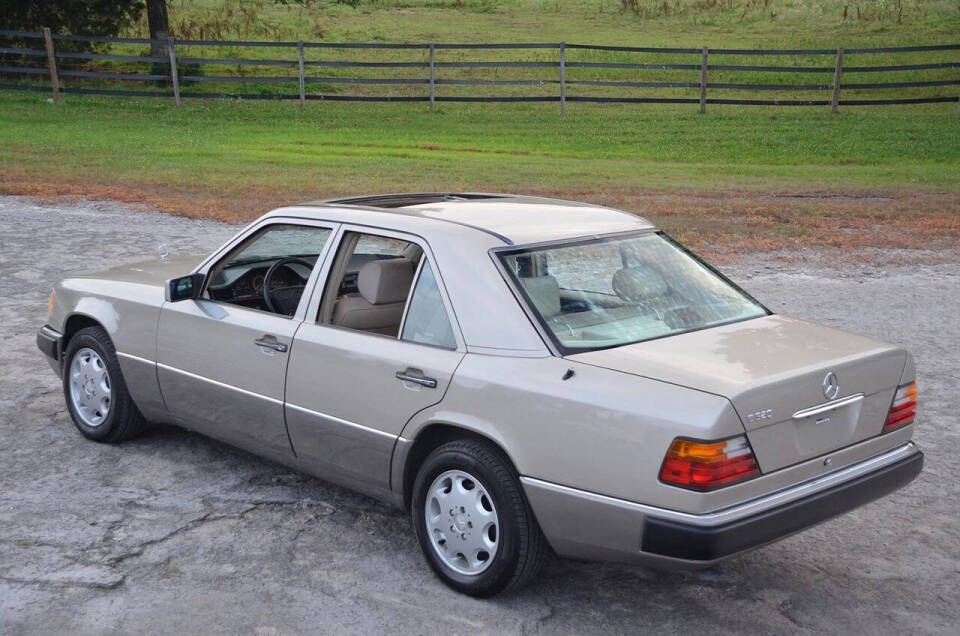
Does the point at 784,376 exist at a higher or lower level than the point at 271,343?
higher

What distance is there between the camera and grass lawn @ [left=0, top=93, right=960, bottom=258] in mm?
14531

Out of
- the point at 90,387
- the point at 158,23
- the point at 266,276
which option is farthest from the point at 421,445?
the point at 158,23

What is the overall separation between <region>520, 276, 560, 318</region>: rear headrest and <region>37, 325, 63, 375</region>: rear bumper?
10.2 ft

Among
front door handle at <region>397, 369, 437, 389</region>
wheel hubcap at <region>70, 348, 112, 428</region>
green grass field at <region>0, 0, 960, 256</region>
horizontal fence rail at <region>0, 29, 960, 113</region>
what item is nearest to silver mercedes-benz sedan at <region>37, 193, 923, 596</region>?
front door handle at <region>397, 369, 437, 389</region>

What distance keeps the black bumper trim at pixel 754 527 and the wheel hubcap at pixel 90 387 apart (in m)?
3.41

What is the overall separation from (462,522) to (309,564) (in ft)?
2.42

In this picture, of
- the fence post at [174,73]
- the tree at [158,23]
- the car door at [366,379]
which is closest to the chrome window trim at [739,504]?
the car door at [366,379]

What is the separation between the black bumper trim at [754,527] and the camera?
359cm

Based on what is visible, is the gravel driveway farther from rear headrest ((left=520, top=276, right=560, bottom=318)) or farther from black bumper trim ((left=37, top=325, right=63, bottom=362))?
rear headrest ((left=520, top=276, right=560, bottom=318))

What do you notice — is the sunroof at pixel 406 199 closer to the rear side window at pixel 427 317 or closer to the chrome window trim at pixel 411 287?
the chrome window trim at pixel 411 287

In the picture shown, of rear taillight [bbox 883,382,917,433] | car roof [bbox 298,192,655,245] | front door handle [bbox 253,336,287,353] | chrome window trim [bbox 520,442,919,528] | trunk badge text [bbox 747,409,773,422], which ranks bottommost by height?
chrome window trim [bbox 520,442,919,528]

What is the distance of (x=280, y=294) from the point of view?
18.0 ft

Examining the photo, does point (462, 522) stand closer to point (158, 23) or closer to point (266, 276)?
point (266, 276)

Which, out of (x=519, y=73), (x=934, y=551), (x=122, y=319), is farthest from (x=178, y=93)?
(x=934, y=551)
